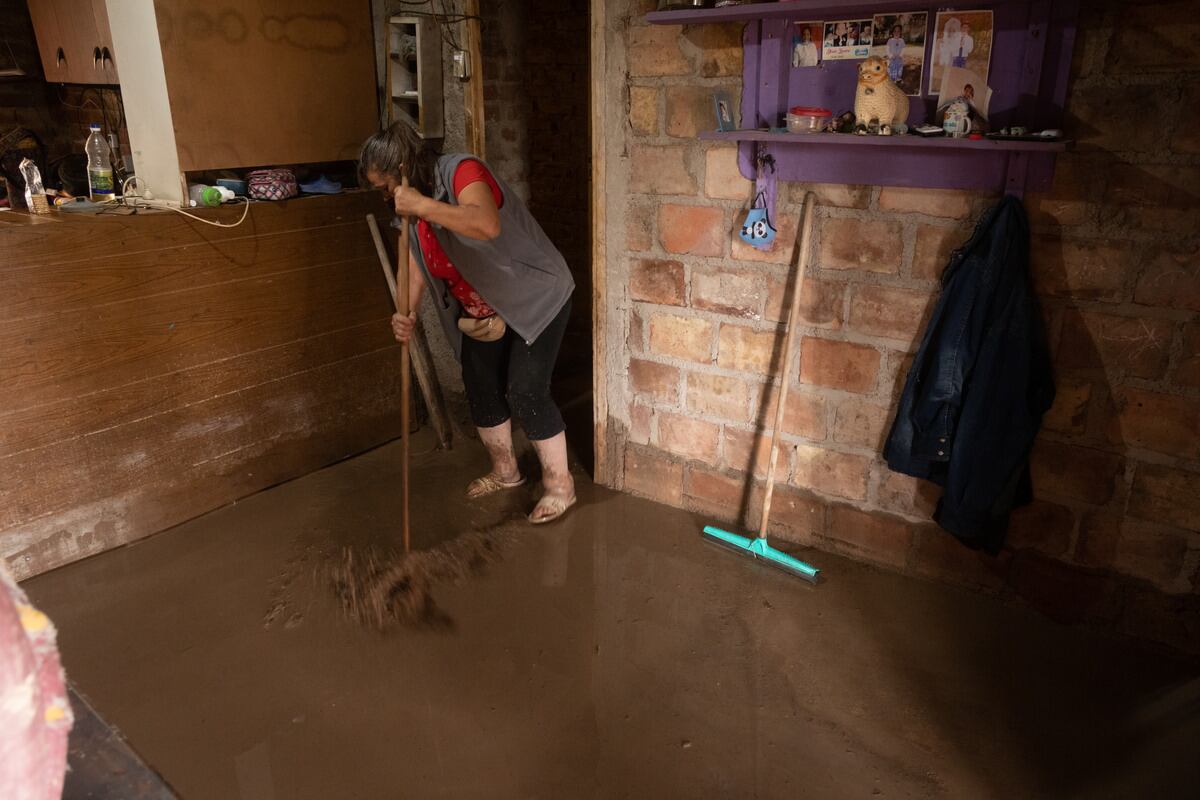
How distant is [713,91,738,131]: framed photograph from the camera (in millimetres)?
2334

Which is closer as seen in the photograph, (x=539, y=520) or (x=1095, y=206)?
(x=1095, y=206)

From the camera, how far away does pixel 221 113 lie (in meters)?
2.74

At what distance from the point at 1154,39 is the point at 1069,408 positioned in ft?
2.79

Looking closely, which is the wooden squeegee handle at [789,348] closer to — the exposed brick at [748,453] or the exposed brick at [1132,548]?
the exposed brick at [748,453]

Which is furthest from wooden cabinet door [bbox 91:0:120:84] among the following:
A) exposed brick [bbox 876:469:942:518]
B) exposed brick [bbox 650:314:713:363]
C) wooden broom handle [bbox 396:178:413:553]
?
exposed brick [bbox 876:469:942:518]

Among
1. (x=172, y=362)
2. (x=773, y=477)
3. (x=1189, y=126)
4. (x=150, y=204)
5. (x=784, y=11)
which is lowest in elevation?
(x=773, y=477)

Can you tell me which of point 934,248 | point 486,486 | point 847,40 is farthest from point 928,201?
point 486,486

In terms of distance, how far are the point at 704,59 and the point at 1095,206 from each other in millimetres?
1089

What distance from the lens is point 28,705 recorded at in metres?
0.69

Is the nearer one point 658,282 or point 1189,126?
point 1189,126

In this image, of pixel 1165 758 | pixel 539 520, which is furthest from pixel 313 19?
pixel 1165 758

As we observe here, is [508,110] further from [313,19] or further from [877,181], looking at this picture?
[877,181]

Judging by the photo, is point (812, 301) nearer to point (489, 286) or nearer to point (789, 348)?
point (789, 348)

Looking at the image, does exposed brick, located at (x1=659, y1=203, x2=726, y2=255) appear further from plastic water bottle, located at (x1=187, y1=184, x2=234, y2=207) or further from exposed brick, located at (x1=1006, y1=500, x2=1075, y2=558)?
plastic water bottle, located at (x1=187, y1=184, x2=234, y2=207)
